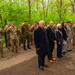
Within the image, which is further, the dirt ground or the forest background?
the forest background

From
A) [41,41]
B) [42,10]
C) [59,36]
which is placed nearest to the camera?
[41,41]

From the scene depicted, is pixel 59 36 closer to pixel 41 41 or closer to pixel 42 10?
pixel 41 41

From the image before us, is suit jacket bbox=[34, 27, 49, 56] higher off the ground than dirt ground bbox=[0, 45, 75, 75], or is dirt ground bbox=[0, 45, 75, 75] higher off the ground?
suit jacket bbox=[34, 27, 49, 56]

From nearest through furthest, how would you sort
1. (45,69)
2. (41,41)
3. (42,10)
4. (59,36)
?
1. (41,41)
2. (45,69)
3. (59,36)
4. (42,10)

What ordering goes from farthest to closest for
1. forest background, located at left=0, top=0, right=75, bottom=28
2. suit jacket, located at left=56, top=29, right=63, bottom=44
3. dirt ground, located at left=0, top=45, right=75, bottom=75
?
forest background, located at left=0, top=0, right=75, bottom=28 → suit jacket, located at left=56, top=29, right=63, bottom=44 → dirt ground, located at left=0, top=45, right=75, bottom=75

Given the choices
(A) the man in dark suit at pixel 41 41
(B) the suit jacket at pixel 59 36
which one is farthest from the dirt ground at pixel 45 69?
(B) the suit jacket at pixel 59 36

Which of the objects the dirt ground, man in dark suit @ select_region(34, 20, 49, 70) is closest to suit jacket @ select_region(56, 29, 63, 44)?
the dirt ground

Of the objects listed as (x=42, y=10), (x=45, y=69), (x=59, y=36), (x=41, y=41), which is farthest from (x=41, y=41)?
(x=42, y=10)

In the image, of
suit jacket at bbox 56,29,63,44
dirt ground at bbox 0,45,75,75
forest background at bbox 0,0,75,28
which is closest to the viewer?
dirt ground at bbox 0,45,75,75

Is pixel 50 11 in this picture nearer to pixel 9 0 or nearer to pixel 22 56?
pixel 9 0

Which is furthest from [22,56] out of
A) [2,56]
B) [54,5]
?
[54,5]

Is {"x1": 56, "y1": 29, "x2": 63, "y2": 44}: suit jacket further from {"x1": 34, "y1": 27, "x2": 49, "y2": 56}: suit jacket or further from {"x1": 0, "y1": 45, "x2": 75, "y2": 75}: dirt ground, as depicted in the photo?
{"x1": 34, "y1": 27, "x2": 49, "y2": 56}: suit jacket

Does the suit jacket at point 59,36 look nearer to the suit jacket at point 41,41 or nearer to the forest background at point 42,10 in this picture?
the suit jacket at point 41,41

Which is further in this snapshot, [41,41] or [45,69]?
[45,69]
